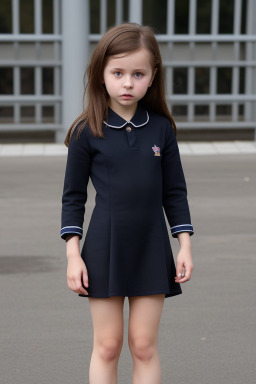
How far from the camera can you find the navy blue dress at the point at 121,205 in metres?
3.49

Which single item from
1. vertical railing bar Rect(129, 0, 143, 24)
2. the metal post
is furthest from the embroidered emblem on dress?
vertical railing bar Rect(129, 0, 143, 24)

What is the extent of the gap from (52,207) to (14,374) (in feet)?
14.1

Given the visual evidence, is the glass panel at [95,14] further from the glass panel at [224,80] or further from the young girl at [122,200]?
the young girl at [122,200]

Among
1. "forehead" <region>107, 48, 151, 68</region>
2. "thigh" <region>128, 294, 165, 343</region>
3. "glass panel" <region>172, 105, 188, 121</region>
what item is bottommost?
"glass panel" <region>172, 105, 188, 121</region>

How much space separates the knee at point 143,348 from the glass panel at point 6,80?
1035 centimetres

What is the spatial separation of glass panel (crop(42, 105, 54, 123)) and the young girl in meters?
10.3

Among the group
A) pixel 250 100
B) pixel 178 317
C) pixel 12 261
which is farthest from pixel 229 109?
pixel 178 317

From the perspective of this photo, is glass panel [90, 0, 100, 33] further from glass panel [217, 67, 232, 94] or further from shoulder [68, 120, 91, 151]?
shoulder [68, 120, 91, 151]

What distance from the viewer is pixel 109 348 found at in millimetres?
3584

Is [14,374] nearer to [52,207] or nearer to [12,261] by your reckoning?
[12,261]

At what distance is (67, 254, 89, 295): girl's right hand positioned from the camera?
349cm

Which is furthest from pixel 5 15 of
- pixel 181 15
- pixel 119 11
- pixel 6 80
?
pixel 181 15

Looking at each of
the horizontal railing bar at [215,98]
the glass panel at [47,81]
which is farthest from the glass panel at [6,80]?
the horizontal railing bar at [215,98]

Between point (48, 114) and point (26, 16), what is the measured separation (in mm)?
1411
